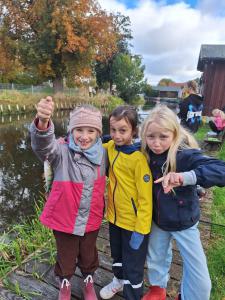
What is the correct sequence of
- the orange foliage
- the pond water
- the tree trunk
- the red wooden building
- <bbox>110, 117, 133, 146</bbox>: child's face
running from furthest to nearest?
the tree trunk
the orange foliage
the red wooden building
the pond water
<bbox>110, 117, 133, 146</bbox>: child's face

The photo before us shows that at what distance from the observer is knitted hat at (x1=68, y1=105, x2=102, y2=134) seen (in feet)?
6.71

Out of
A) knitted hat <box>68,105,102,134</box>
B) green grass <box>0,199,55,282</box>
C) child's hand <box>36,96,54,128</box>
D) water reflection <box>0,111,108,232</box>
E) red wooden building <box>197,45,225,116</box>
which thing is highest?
red wooden building <box>197,45,225,116</box>

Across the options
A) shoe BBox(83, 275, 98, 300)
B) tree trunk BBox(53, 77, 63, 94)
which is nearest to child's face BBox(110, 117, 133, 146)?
shoe BBox(83, 275, 98, 300)

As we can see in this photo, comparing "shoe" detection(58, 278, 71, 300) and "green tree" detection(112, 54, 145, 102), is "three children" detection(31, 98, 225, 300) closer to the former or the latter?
"shoe" detection(58, 278, 71, 300)

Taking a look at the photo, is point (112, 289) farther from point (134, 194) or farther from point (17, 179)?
point (17, 179)

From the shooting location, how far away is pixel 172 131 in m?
2.02

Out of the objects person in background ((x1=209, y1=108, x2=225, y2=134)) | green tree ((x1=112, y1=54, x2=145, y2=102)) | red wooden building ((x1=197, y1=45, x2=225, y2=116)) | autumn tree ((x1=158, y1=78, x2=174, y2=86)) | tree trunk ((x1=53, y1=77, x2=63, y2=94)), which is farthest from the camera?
autumn tree ((x1=158, y1=78, x2=174, y2=86))

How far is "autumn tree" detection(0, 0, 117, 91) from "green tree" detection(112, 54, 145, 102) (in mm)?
12044

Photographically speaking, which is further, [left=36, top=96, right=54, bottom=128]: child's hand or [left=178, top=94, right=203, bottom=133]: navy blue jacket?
[left=178, top=94, right=203, bottom=133]: navy blue jacket

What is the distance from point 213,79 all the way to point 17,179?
35.9ft

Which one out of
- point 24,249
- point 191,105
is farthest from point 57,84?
point 24,249

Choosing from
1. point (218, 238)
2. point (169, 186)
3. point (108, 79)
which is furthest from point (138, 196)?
point (108, 79)

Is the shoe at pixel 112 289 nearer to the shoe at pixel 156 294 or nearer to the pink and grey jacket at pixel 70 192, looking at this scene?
the shoe at pixel 156 294

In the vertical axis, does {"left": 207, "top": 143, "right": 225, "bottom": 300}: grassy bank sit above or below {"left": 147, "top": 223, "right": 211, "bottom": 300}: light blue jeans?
below
